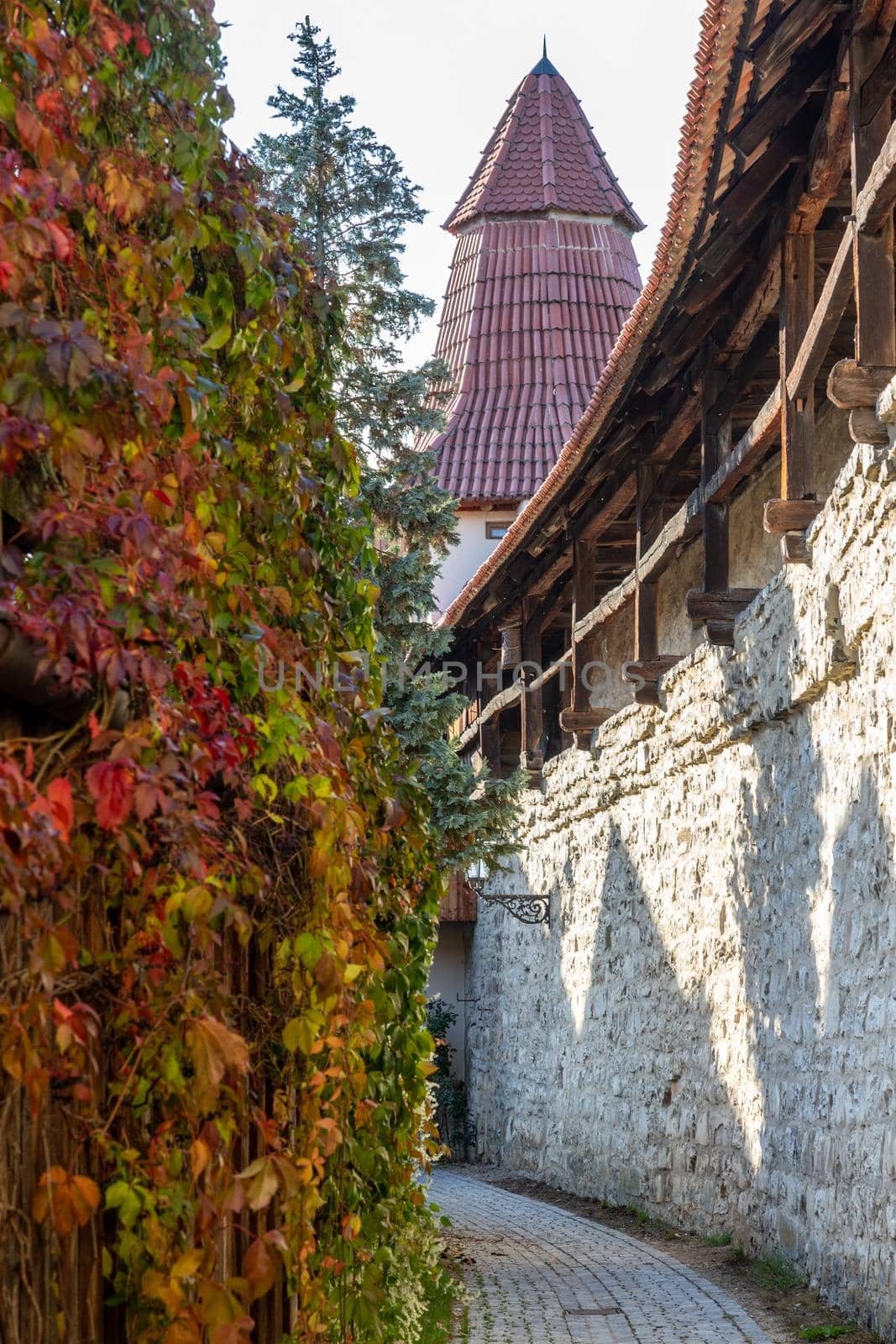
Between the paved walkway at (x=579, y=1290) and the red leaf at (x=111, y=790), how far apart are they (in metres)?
4.28

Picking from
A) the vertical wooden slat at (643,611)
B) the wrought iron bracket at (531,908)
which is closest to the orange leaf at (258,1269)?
the vertical wooden slat at (643,611)

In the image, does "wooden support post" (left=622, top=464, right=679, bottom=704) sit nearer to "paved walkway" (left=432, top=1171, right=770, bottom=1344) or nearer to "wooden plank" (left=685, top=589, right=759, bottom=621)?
"wooden plank" (left=685, top=589, right=759, bottom=621)

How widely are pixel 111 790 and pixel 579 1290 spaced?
5.75 m


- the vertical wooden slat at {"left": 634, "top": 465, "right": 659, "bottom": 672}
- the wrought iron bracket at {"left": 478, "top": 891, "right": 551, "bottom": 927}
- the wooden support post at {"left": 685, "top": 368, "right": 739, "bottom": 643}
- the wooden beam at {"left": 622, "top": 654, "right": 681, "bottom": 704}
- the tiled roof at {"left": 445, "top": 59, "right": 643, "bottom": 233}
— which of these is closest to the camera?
the wooden support post at {"left": 685, "top": 368, "right": 739, "bottom": 643}

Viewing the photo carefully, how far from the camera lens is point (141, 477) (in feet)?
8.10

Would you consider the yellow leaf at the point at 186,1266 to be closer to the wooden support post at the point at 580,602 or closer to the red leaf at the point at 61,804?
the red leaf at the point at 61,804

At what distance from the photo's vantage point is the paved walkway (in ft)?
19.8

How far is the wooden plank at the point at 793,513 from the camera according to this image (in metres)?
6.63

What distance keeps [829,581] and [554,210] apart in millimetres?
18714

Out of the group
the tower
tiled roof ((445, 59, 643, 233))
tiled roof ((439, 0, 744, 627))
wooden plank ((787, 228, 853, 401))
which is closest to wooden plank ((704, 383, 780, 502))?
wooden plank ((787, 228, 853, 401))

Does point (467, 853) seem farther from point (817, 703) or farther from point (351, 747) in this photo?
point (351, 747)

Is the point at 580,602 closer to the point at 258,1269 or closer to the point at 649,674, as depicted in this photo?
the point at 649,674

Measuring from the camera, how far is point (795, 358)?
6.80 metres

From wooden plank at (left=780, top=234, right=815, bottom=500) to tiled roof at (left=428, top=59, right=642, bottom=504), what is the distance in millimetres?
14947
